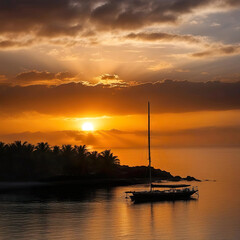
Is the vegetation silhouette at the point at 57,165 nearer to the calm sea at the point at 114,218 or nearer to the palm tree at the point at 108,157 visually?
the palm tree at the point at 108,157

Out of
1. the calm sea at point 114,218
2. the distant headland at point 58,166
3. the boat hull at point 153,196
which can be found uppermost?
the distant headland at point 58,166

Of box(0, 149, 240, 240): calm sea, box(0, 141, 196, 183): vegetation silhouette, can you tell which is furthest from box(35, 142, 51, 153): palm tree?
box(0, 149, 240, 240): calm sea

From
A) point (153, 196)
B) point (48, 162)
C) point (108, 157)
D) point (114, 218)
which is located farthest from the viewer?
point (108, 157)

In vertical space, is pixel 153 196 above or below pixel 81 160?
below

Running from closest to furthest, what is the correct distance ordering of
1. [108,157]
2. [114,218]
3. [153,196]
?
[114,218], [153,196], [108,157]

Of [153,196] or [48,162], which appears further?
[48,162]

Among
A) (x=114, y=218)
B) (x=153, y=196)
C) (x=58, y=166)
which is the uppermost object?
(x=58, y=166)

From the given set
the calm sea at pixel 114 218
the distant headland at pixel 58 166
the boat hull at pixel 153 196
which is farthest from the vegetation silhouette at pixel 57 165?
the boat hull at pixel 153 196

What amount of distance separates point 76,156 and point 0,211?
6534 centimetres

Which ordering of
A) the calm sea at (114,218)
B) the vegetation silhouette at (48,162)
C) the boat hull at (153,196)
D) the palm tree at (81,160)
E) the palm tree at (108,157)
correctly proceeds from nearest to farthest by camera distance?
1. the calm sea at (114,218)
2. the boat hull at (153,196)
3. the vegetation silhouette at (48,162)
4. the palm tree at (81,160)
5. the palm tree at (108,157)

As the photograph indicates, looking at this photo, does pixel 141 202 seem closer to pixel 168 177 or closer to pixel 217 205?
pixel 217 205

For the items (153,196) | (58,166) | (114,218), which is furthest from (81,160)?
(114,218)

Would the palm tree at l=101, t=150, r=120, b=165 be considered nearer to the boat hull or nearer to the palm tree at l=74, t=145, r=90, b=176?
the palm tree at l=74, t=145, r=90, b=176

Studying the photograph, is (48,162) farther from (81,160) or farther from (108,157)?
(108,157)
